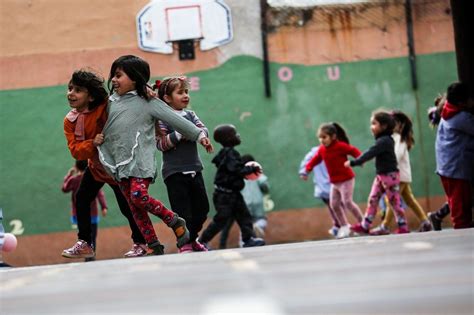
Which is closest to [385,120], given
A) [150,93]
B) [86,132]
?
[150,93]

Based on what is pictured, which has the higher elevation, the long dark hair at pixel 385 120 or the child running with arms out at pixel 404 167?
the long dark hair at pixel 385 120

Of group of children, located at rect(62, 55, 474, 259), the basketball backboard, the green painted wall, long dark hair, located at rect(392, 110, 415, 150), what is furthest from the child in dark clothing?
the basketball backboard

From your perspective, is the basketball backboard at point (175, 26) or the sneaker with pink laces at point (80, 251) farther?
the basketball backboard at point (175, 26)

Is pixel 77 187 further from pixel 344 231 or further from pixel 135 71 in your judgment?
pixel 135 71

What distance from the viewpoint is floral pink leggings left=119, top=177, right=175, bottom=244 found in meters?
6.18

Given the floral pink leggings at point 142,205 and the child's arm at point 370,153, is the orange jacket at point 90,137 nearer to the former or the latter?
the floral pink leggings at point 142,205

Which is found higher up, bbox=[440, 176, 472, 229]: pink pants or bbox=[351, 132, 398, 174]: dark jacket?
bbox=[351, 132, 398, 174]: dark jacket

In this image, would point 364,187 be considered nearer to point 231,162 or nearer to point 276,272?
point 231,162

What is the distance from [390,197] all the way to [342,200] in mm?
989

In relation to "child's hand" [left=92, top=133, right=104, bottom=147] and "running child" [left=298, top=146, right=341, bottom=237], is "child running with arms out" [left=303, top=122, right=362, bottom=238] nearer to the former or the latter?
"running child" [left=298, top=146, right=341, bottom=237]

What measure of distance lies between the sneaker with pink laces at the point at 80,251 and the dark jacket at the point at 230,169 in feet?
7.56

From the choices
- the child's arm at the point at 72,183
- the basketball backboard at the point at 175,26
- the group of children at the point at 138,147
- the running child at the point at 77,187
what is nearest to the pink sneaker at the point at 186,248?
the group of children at the point at 138,147

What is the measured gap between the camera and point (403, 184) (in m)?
11.2

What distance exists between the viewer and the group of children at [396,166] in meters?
8.48
